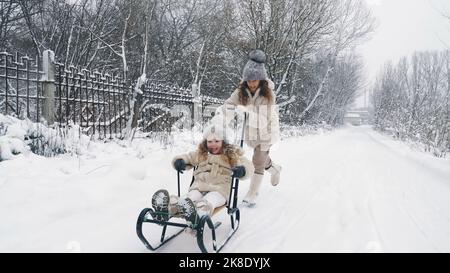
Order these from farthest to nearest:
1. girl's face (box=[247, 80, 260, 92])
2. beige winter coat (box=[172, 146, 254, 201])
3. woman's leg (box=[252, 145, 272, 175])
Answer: woman's leg (box=[252, 145, 272, 175]) < girl's face (box=[247, 80, 260, 92]) < beige winter coat (box=[172, 146, 254, 201])

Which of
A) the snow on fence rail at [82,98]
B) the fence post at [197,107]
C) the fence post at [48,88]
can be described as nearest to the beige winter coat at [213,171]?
the snow on fence rail at [82,98]

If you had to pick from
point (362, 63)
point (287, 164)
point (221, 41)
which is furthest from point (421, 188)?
point (362, 63)

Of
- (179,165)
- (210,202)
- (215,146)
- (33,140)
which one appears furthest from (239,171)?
Result: (33,140)

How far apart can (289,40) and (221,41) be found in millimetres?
6038

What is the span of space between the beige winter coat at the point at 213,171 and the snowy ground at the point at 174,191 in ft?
1.76

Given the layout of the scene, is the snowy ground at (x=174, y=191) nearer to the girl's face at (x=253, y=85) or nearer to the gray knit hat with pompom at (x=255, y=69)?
the girl's face at (x=253, y=85)

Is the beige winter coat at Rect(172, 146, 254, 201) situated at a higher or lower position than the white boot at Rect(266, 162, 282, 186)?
higher

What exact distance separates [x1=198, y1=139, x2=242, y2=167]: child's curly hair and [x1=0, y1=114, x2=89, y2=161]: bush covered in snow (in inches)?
118

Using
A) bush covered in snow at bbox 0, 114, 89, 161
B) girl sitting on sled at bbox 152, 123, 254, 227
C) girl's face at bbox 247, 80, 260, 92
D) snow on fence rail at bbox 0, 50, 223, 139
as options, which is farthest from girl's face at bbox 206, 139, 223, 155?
snow on fence rail at bbox 0, 50, 223, 139

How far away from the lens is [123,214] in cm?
408

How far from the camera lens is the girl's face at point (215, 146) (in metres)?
3.83

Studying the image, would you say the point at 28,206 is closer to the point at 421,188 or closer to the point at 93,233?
the point at 93,233

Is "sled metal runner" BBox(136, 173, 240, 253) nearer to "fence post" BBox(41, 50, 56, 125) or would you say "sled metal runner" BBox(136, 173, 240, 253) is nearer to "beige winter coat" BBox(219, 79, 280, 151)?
"beige winter coat" BBox(219, 79, 280, 151)

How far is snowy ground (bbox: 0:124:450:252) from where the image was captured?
328cm
